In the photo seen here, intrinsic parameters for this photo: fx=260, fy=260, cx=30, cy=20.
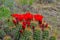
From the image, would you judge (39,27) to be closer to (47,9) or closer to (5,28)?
(5,28)

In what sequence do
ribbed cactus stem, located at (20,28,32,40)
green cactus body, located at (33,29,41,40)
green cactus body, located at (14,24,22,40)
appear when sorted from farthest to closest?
1. green cactus body, located at (14,24,22,40)
2. green cactus body, located at (33,29,41,40)
3. ribbed cactus stem, located at (20,28,32,40)

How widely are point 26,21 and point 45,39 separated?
1.90 feet

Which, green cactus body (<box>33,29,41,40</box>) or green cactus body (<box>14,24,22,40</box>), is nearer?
green cactus body (<box>33,29,41,40</box>)

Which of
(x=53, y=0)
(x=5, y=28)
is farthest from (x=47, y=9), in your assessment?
(x=5, y=28)

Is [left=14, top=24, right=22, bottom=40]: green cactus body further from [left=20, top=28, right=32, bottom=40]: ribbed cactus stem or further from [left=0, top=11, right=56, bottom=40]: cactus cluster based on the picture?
[left=20, top=28, right=32, bottom=40]: ribbed cactus stem

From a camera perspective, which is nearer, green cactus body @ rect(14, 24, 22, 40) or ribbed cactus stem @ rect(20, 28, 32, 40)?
ribbed cactus stem @ rect(20, 28, 32, 40)

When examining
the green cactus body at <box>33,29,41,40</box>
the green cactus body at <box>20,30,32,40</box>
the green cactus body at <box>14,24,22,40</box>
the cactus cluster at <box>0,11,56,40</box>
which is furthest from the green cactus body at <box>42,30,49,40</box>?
the green cactus body at <box>14,24,22,40</box>

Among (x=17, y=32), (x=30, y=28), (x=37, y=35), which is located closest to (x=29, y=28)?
(x=30, y=28)

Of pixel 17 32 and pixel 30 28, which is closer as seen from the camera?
pixel 30 28

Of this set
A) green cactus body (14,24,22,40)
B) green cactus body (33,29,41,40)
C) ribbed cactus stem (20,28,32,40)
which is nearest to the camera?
ribbed cactus stem (20,28,32,40)

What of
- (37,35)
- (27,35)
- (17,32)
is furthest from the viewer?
(17,32)

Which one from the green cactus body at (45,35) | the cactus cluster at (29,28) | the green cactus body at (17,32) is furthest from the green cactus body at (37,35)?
the green cactus body at (17,32)

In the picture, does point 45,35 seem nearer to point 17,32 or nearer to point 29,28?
point 29,28

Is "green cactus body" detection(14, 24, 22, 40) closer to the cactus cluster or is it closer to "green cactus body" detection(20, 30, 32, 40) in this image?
the cactus cluster
